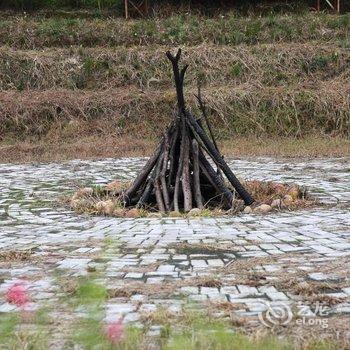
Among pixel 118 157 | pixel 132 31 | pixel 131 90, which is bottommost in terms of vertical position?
pixel 118 157

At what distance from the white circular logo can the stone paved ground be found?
0.05m

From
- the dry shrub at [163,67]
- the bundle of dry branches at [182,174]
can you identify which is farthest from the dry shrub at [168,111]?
the bundle of dry branches at [182,174]

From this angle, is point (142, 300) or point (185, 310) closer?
point (185, 310)

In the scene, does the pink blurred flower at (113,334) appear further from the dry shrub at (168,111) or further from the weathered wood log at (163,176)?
the dry shrub at (168,111)

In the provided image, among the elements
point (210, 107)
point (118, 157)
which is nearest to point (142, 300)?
point (118, 157)

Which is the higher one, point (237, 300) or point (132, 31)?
point (132, 31)

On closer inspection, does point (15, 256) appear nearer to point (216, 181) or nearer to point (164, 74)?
point (216, 181)

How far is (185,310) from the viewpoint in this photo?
11.9ft

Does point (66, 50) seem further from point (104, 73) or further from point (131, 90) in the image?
point (131, 90)

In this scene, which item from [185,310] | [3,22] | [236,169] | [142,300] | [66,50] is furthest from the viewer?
[3,22]

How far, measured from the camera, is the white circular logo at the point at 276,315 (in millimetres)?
3390

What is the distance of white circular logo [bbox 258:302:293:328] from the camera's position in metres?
3.39

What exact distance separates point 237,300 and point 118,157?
11399mm

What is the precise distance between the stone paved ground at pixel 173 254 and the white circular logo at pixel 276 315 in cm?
5
